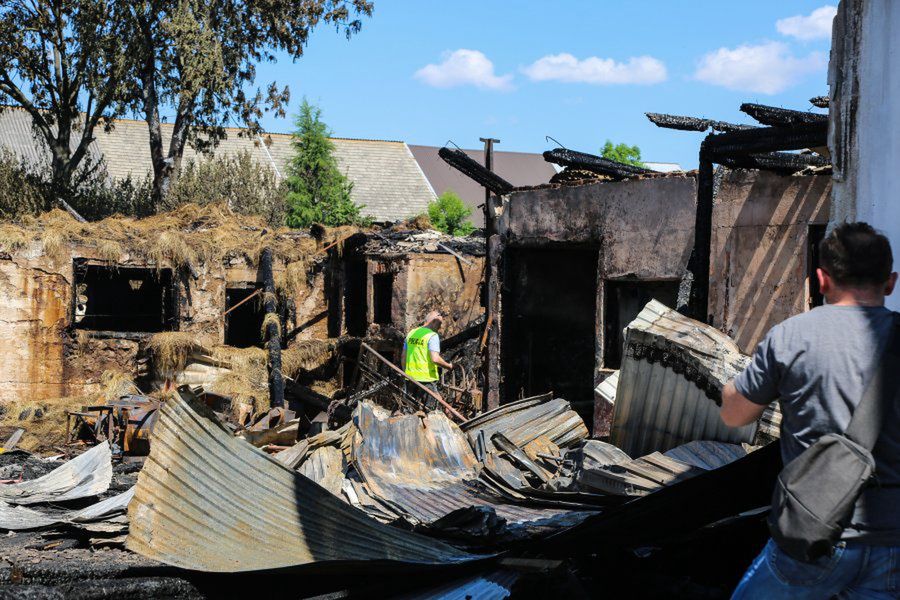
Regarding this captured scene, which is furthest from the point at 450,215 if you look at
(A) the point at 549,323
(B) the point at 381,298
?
(A) the point at 549,323

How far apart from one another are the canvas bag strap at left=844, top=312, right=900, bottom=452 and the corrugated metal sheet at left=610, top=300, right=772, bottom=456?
3.28m

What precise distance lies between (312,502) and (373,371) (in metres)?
10.6

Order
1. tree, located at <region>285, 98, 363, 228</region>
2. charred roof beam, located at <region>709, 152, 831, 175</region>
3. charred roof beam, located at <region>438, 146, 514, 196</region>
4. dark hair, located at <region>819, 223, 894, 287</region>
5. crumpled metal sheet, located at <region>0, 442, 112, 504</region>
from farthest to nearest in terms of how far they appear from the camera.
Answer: tree, located at <region>285, 98, 363, 228</region> → charred roof beam, located at <region>438, 146, 514, 196</region> → charred roof beam, located at <region>709, 152, 831, 175</region> → crumpled metal sheet, located at <region>0, 442, 112, 504</region> → dark hair, located at <region>819, 223, 894, 287</region>

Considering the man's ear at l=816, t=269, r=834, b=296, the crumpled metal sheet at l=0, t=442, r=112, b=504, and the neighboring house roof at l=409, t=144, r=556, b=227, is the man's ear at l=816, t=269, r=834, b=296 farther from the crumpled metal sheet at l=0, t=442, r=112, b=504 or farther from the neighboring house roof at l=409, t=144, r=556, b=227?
the neighboring house roof at l=409, t=144, r=556, b=227

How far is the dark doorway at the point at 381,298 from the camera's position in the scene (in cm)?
1931

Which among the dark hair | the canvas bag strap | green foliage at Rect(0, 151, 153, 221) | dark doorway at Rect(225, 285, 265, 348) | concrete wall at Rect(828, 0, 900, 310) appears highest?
green foliage at Rect(0, 151, 153, 221)

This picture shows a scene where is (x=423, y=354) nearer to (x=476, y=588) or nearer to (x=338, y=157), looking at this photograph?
(x=476, y=588)

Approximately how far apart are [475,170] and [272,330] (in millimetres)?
6798

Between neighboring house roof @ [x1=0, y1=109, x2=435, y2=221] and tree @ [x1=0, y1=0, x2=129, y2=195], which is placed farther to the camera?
neighboring house roof @ [x1=0, y1=109, x2=435, y2=221]

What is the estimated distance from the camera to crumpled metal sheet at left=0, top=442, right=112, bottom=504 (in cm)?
732

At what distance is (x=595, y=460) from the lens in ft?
20.0

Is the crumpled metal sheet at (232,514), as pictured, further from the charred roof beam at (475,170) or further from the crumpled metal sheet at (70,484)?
the charred roof beam at (475,170)

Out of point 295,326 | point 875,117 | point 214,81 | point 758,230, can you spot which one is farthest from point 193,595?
point 214,81

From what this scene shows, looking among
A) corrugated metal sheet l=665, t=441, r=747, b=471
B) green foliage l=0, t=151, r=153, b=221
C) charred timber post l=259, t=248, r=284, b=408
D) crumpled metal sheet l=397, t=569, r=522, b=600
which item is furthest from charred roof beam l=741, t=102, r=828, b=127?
green foliage l=0, t=151, r=153, b=221
